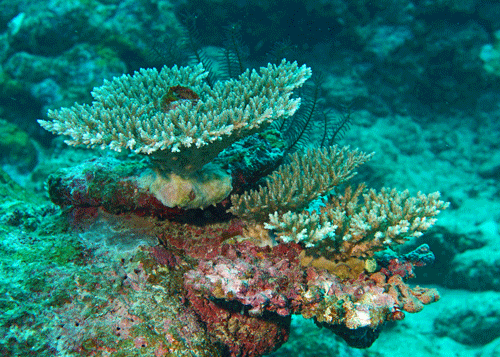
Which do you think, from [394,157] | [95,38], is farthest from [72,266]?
[394,157]

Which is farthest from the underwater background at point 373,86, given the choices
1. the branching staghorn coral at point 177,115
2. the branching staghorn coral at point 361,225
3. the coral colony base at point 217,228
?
the branching staghorn coral at point 361,225

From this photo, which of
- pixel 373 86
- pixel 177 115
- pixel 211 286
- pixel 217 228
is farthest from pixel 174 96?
pixel 373 86

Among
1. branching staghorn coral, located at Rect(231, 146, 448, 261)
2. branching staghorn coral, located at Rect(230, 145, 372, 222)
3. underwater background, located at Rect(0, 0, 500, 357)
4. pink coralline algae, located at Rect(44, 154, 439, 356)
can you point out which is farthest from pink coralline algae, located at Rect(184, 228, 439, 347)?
underwater background, located at Rect(0, 0, 500, 357)

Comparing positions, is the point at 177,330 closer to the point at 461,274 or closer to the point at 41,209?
the point at 41,209

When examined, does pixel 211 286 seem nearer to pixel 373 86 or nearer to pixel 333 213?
pixel 333 213

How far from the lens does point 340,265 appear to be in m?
2.89

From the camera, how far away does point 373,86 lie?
34.4 ft

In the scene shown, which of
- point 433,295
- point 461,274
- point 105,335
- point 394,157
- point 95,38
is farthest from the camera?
point 394,157

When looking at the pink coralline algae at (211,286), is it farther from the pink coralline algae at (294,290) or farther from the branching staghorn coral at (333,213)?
the branching staghorn coral at (333,213)

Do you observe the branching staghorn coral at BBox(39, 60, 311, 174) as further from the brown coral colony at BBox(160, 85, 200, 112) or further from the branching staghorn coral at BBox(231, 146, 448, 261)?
the branching staghorn coral at BBox(231, 146, 448, 261)

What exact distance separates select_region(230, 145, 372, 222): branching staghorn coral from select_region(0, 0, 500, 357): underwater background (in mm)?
2786

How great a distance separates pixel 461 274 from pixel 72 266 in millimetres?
9967

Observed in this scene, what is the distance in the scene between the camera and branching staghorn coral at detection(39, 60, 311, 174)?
7.80 ft

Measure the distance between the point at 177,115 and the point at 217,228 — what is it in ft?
4.56
